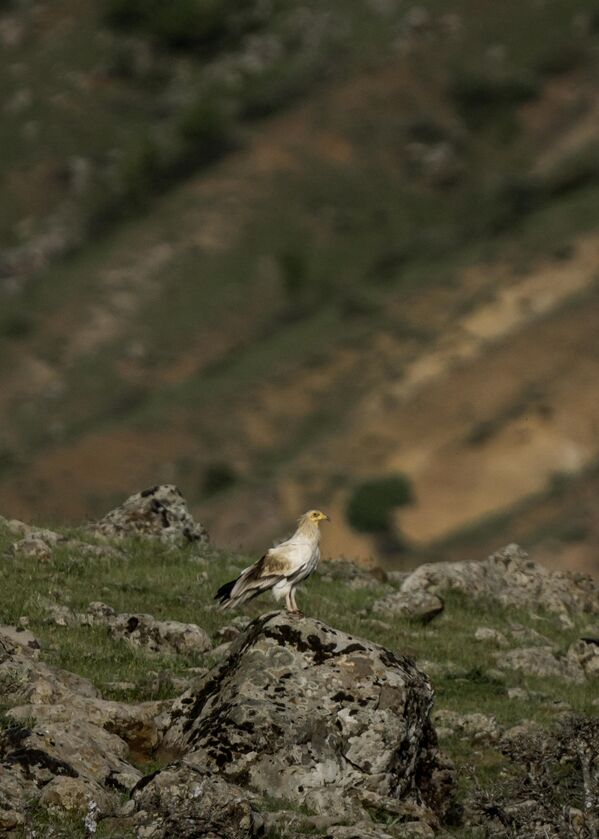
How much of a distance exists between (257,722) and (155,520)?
14077mm

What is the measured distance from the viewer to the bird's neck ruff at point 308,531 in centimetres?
1984

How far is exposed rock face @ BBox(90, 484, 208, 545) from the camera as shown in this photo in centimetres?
3081

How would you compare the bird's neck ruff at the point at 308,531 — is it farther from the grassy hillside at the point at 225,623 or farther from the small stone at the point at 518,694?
the small stone at the point at 518,694

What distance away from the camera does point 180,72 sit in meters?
172

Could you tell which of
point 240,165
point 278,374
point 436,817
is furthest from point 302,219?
point 436,817

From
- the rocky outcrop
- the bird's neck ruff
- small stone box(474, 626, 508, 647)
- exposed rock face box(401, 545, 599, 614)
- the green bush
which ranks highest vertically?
the green bush

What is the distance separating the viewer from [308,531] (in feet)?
65.3

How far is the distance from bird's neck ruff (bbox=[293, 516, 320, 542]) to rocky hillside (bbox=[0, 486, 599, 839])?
1.35 meters

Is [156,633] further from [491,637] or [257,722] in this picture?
[491,637]

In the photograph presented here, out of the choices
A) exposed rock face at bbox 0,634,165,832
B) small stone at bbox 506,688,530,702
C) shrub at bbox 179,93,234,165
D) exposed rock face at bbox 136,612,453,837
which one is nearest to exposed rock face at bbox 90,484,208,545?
small stone at bbox 506,688,530,702

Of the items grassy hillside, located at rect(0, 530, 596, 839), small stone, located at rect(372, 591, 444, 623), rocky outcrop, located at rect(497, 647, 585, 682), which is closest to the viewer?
grassy hillside, located at rect(0, 530, 596, 839)

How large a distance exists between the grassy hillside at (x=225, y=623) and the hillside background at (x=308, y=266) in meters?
37.8

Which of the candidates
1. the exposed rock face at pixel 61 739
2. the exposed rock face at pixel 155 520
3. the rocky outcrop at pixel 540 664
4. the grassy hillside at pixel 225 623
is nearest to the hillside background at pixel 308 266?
the exposed rock face at pixel 155 520

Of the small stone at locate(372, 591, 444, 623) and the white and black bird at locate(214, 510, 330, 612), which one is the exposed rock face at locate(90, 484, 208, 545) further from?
the white and black bird at locate(214, 510, 330, 612)
